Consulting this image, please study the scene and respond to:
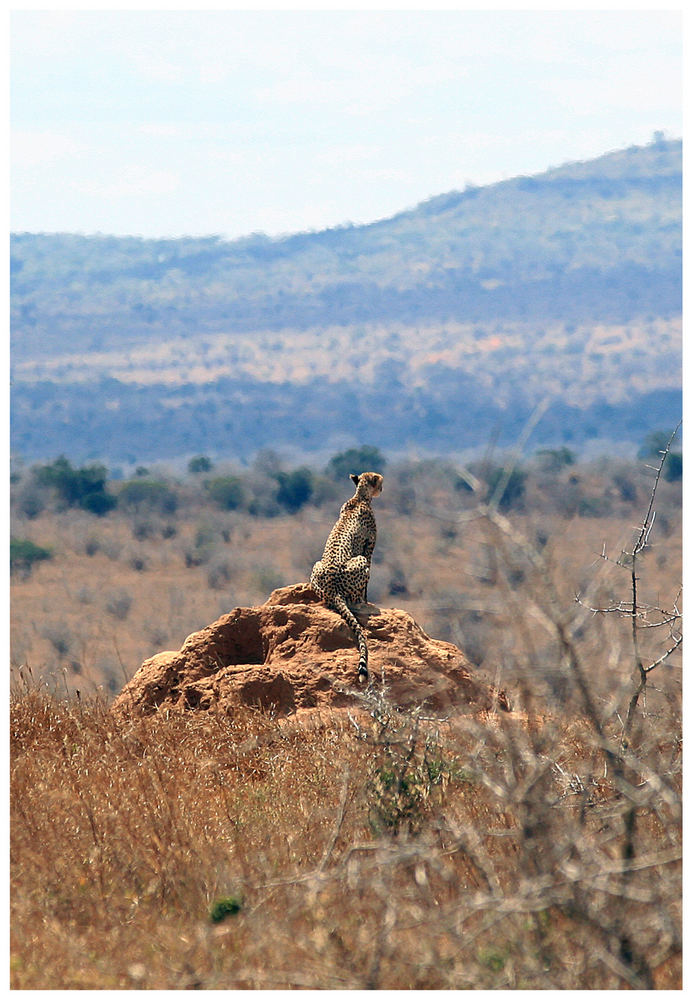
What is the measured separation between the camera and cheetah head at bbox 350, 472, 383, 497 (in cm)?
820

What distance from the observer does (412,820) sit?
4906 millimetres

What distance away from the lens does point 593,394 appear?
6650 centimetres

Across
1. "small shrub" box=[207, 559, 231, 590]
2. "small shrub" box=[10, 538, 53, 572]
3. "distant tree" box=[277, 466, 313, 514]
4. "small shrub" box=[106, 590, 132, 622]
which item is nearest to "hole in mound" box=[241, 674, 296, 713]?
"small shrub" box=[106, 590, 132, 622]

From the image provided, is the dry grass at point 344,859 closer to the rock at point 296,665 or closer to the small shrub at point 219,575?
the rock at point 296,665

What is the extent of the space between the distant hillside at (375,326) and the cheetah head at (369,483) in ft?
150

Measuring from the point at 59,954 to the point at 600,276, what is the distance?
89289mm

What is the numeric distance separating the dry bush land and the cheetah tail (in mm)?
361

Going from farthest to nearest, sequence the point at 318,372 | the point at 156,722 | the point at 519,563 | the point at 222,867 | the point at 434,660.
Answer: the point at 318,372 → the point at 434,660 → the point at 156,722 → the point at 222,867 → the point at 519,563

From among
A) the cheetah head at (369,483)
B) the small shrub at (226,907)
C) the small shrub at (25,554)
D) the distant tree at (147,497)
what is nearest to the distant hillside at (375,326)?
the distant tree at (147,497)

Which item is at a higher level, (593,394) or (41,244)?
(41,244)

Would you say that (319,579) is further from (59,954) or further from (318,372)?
(318,372)

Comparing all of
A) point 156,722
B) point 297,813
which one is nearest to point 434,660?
point 156,722

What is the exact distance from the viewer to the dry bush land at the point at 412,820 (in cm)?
351

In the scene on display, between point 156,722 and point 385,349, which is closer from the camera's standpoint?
point 156,722
